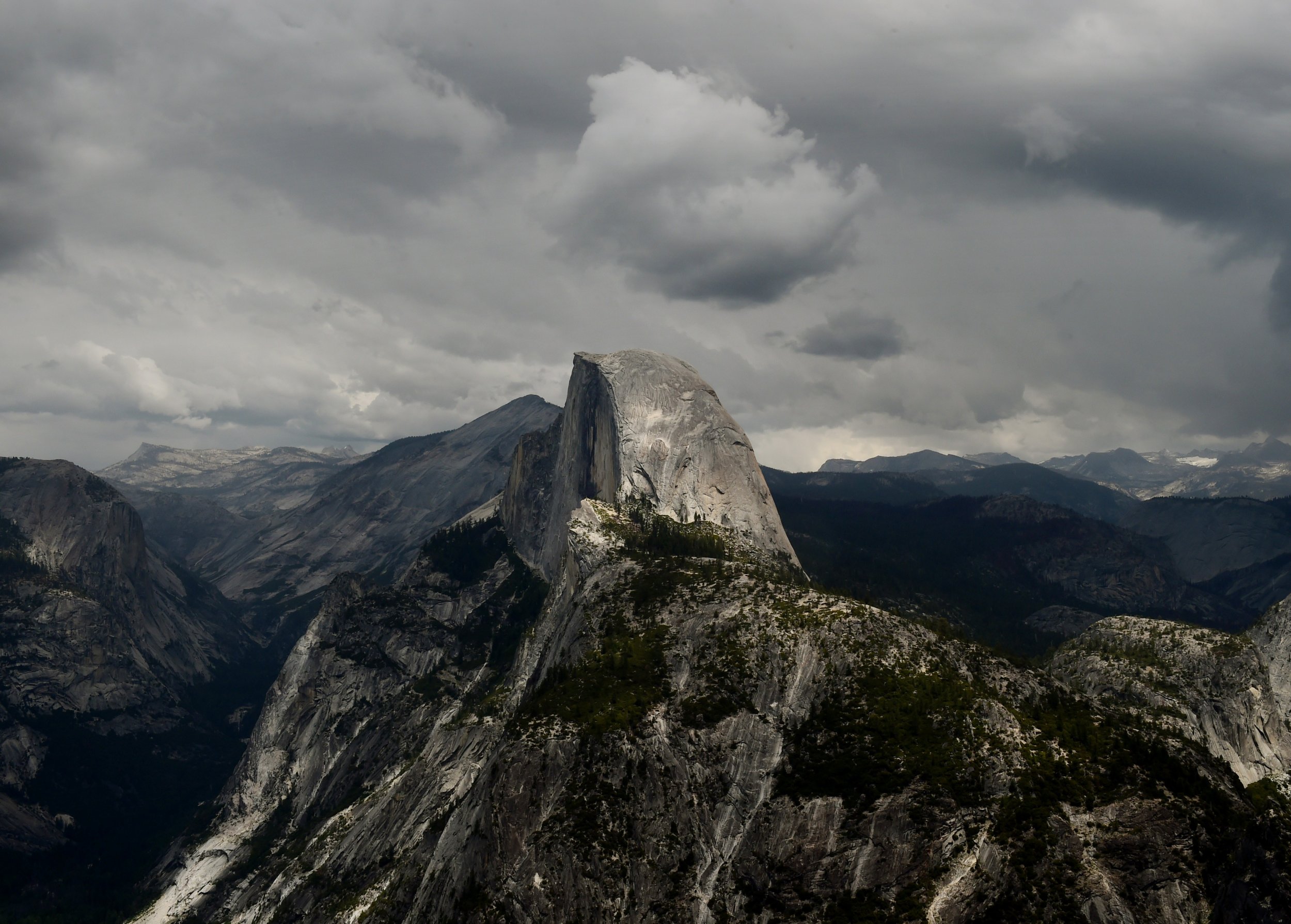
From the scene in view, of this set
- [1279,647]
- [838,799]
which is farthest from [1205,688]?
[838,799]

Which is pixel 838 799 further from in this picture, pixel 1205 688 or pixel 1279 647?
pixel 1279 647

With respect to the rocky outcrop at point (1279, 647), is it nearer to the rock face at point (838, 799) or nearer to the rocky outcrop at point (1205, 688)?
the rocky outcrop at point (1205, 688)

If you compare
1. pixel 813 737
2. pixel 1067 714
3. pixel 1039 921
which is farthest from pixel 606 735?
pixel 1067 714

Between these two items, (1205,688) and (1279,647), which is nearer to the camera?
(1205,688)

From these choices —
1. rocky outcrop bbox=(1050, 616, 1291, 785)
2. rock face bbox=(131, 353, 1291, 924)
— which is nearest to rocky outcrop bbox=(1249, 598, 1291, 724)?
rocky outcrop bbox=(1050, 616, 1291, 785)

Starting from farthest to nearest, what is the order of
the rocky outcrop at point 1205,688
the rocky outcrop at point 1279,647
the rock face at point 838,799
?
the rocky outcrop at point 1279,647 → the rocky outcrop at point 1205,688 → the rock face at point 838,799

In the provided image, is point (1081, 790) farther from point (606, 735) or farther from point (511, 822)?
point (511, 822)

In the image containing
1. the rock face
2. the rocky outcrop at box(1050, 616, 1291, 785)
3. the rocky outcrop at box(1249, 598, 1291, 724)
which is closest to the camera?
the rock face

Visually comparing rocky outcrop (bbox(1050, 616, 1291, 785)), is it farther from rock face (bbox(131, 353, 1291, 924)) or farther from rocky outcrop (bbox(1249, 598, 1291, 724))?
rock face (bbox(131, 353, 1291, 924))

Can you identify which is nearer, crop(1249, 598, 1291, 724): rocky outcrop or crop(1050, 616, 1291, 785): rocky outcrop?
crop(1050, 616, 1291, 785): rocky outcrop

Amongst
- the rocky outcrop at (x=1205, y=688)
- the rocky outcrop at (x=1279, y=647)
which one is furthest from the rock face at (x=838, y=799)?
the rocky outcrop at (x=1279, y=647)

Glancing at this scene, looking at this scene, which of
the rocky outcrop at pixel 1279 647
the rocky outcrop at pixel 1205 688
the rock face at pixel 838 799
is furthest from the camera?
the rocky outcrop at pixel 1279 647
